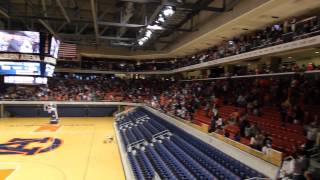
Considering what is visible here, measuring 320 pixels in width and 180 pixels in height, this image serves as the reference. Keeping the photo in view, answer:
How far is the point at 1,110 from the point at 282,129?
94.4 ft

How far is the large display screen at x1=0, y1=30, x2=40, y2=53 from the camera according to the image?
1470 cm

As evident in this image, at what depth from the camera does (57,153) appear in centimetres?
1762

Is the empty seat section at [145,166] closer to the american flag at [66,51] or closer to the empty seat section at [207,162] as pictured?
the empty seat section at [207,162]

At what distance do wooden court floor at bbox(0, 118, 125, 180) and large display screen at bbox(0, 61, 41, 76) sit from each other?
13.8 ft

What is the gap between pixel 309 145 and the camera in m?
8.67

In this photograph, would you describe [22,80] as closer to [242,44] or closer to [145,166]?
[145,166]

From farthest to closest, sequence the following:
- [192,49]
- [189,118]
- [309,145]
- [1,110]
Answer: [1,110] < [192,49] < [189,118] < [309,145]

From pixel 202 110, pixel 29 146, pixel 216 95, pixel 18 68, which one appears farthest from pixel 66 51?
pixel 216 95

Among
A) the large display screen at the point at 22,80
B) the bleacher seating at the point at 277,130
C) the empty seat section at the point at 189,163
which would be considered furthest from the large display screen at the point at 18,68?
the bleacher seating at the point at 277,130

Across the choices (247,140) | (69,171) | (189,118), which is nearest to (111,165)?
(69,171)

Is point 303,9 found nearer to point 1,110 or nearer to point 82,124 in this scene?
point 82,124

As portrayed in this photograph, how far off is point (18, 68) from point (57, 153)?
5173mm

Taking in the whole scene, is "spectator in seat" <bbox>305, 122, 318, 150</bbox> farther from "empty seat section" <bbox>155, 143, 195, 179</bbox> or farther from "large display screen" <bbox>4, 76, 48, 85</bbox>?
"large display screen" <bbox>4, 76, 48, 85</bbox>

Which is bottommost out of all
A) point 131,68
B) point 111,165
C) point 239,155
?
point 111,165
